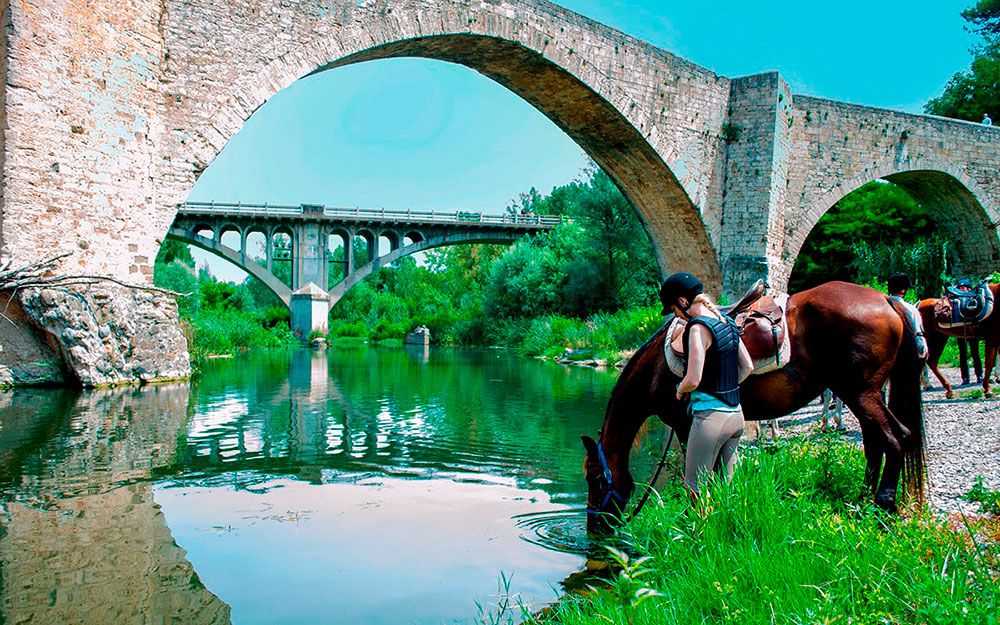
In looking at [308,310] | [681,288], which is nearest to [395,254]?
[308,310]

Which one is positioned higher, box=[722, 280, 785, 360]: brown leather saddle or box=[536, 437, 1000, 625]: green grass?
box=[722, 280, 785, 360]: brown leather saddle

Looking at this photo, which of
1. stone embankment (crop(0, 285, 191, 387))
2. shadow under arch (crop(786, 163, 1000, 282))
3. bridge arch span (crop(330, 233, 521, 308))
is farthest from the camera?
bridge arch span (crop(330, 233, 521, 308))

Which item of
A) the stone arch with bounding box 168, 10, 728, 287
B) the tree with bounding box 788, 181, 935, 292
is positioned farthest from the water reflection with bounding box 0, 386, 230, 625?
the tree with bounding box 788, 181, 935, 292

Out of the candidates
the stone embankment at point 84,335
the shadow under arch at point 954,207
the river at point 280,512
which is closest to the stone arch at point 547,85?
the stone embankment at point 84,335

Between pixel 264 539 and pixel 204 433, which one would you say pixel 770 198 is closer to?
pixel 204 433

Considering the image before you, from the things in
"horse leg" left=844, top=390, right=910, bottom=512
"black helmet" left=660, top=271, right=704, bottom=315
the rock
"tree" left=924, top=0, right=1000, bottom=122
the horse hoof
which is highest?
"tree" left=924, top=0, right=1000, bottom=122

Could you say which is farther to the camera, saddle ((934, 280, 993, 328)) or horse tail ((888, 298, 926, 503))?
saddle ((934, 280, 993, 328))

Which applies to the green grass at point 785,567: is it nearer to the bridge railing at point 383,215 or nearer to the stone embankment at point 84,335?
the stone embankment at point 84,335

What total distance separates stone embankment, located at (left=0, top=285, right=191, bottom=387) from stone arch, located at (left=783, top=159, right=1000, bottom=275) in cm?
1206

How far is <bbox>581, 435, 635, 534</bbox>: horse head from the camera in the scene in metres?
3.80

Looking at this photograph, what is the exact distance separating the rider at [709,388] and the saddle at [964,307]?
5.97 metres

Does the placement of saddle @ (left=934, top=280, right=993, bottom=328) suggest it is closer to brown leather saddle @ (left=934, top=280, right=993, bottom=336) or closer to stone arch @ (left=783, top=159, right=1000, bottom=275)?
brown leather saddle @ (left=934, top=280, right=993, bottom=336)

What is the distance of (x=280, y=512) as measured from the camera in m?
4.61

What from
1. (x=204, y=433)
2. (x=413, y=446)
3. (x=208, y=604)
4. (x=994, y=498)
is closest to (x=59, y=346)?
(x=204, y=433)
